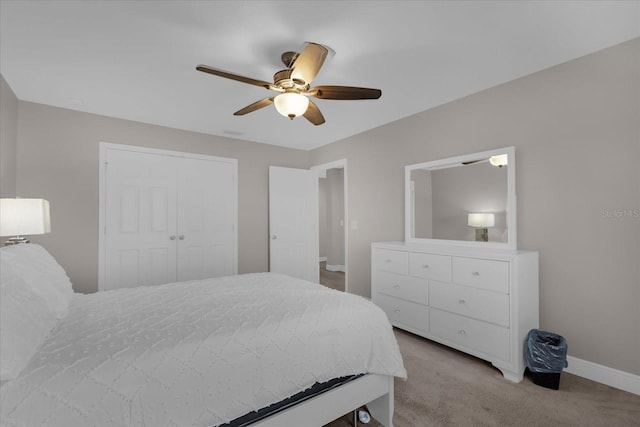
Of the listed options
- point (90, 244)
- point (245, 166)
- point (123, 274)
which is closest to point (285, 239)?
point (245, 166)

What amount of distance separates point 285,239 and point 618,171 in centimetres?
379

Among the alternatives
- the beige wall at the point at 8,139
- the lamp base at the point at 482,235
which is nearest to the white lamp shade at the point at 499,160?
the lamp base at the point at 482,235

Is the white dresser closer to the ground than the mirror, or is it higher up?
closer to the ground

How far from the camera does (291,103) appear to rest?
6.97 ft

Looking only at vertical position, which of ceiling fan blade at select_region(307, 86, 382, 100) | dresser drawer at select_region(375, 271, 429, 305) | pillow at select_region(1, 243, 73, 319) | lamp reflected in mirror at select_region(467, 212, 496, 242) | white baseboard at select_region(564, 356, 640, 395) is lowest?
white baseboard at select_region(564, 356, 640, 395)

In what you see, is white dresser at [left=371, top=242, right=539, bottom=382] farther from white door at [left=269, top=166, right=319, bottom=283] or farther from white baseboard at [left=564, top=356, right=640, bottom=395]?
white door at [left=269, top=166, right=319, bottom=283]

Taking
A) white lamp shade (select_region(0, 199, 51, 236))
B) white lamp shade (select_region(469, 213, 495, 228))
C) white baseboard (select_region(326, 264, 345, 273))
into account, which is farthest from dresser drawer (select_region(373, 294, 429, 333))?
white baseboard (select_region(326, 264, 345, 273))

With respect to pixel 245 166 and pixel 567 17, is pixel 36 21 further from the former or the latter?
pixel 567 17

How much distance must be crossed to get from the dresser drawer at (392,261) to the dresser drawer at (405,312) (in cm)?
31

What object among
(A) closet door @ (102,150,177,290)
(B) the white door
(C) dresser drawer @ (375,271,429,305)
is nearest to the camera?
(C) dresser drawer @ (375,271,429,305)

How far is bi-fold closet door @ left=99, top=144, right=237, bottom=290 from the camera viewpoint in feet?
11.4

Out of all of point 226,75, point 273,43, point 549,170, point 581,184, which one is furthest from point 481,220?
point 226,75

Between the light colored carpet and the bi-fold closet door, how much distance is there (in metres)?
2.88

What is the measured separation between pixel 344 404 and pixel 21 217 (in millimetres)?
2462
